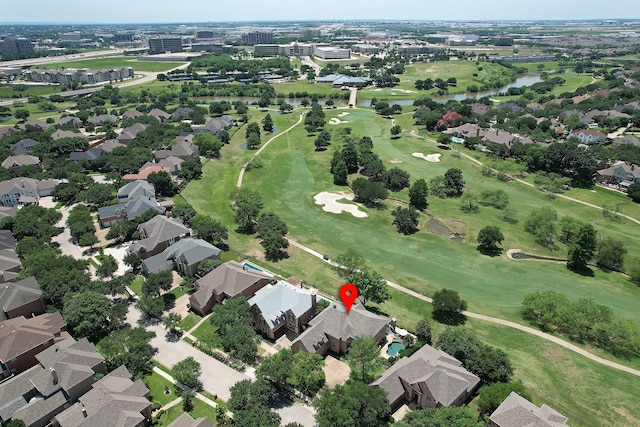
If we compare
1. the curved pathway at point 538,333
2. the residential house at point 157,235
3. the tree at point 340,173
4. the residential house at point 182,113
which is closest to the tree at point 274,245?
the residential house at point 157,235

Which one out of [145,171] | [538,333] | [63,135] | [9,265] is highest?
[63,135]

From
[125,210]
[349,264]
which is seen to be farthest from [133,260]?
[349,264]

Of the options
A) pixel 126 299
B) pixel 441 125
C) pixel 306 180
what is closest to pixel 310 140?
pixel 306 180

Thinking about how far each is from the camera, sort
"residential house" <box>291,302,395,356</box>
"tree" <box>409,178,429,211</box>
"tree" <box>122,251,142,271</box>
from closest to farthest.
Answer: "residential house" <box>291,302,395,356</box>
"tree" <box>122,251,142,271</box>
"tree" <box>409,178,429,211</box>

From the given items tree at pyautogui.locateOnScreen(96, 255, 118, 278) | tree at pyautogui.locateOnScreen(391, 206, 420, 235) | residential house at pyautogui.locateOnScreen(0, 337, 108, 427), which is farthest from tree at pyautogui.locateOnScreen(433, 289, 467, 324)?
tree at pyautogui.locateOnScreen(96, 255, 118, 278)

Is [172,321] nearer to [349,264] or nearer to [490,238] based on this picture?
[349,264]

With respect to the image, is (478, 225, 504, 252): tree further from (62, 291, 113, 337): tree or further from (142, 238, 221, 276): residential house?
(62, 291, 113, 337): tree

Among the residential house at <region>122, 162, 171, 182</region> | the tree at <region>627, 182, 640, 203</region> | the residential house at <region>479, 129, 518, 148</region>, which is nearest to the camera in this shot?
the tree at <region>627, 182, 640, 203</region>

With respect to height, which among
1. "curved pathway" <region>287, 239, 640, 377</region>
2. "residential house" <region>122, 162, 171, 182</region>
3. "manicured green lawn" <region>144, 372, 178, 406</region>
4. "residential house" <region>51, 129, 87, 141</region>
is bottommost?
"curved pathway" <region>287, 239, 640, 377</region>
